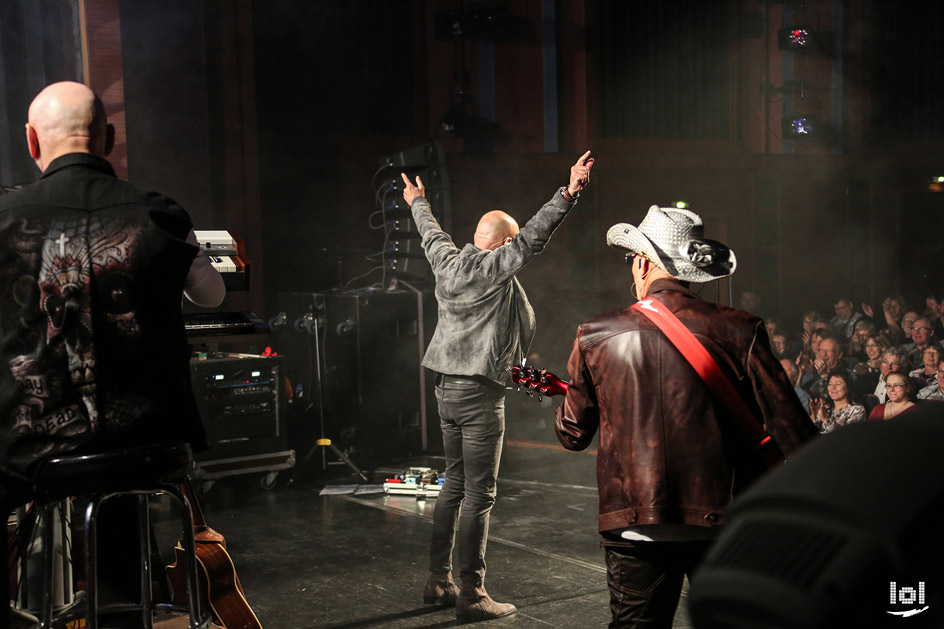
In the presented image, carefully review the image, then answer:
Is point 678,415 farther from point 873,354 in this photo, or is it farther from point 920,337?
point 920,337

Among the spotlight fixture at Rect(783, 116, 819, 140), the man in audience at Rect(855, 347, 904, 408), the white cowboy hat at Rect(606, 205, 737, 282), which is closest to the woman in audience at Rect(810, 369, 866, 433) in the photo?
the man in audience at Rect(855, 347, 904, 408)

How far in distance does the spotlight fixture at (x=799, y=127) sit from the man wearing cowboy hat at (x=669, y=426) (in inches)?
326

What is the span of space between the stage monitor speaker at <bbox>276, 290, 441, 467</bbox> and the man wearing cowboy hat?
14.6 feet

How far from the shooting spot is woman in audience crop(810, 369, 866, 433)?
5594mm

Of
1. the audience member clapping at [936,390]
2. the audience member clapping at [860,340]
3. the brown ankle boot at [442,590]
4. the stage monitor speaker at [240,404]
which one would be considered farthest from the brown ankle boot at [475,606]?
the audience member clapping at [860,340]

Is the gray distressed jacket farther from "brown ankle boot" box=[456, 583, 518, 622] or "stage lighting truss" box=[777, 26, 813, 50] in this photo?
"stage lighting truss" box=[777, 26, 813, 50]

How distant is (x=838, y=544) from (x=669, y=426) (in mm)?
1634

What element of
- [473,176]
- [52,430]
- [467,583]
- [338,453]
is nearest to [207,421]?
[338,453]

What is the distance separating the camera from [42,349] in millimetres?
1893

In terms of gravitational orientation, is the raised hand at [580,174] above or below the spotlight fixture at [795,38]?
below

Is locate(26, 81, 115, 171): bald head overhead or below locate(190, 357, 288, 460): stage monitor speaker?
overhead

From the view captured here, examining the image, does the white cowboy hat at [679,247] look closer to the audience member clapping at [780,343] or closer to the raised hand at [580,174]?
the raised hand at [580,174]

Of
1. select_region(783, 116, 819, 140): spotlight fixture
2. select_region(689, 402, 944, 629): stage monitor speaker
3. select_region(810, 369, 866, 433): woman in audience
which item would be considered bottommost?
select_region(810, 369, 866, 433): woman in audience

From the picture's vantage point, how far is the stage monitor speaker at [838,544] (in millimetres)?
388
